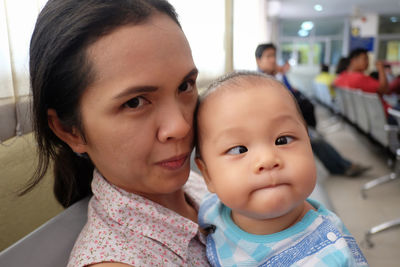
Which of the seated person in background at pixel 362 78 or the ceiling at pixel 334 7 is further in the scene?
the ceiling at pixel 334 7

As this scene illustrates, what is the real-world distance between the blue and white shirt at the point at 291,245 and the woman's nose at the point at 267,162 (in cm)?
16

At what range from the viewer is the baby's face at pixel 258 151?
0.65m

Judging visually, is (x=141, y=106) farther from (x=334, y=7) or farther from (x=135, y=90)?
(x=334, y=7)

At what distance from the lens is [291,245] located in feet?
2.27

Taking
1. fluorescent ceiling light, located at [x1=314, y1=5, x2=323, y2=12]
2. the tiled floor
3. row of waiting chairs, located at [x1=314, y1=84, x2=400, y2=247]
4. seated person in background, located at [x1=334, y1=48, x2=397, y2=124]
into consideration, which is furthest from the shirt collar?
fluorescent ceiling light, located at [x1=314, y1=5, x2=323, y2=12]

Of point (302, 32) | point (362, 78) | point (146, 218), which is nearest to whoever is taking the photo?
point (146, 218)

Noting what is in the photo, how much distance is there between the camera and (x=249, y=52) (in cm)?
589

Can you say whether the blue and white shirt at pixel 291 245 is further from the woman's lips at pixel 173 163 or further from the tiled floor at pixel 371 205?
the tiled floor at pixel 371 205

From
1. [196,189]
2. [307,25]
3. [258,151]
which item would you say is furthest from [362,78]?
[307,25]

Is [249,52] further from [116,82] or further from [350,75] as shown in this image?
[116,82]

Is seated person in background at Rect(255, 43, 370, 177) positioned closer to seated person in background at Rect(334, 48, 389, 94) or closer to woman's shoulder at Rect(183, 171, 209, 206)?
seated person in background at Rect(334, 48, 389, 94)

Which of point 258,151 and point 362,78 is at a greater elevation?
point 258,151

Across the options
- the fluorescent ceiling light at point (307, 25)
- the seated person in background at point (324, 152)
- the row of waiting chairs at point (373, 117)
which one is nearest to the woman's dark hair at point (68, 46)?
the row of waiting chairs at point (373, 117)

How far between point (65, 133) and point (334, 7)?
1251 centimetres
